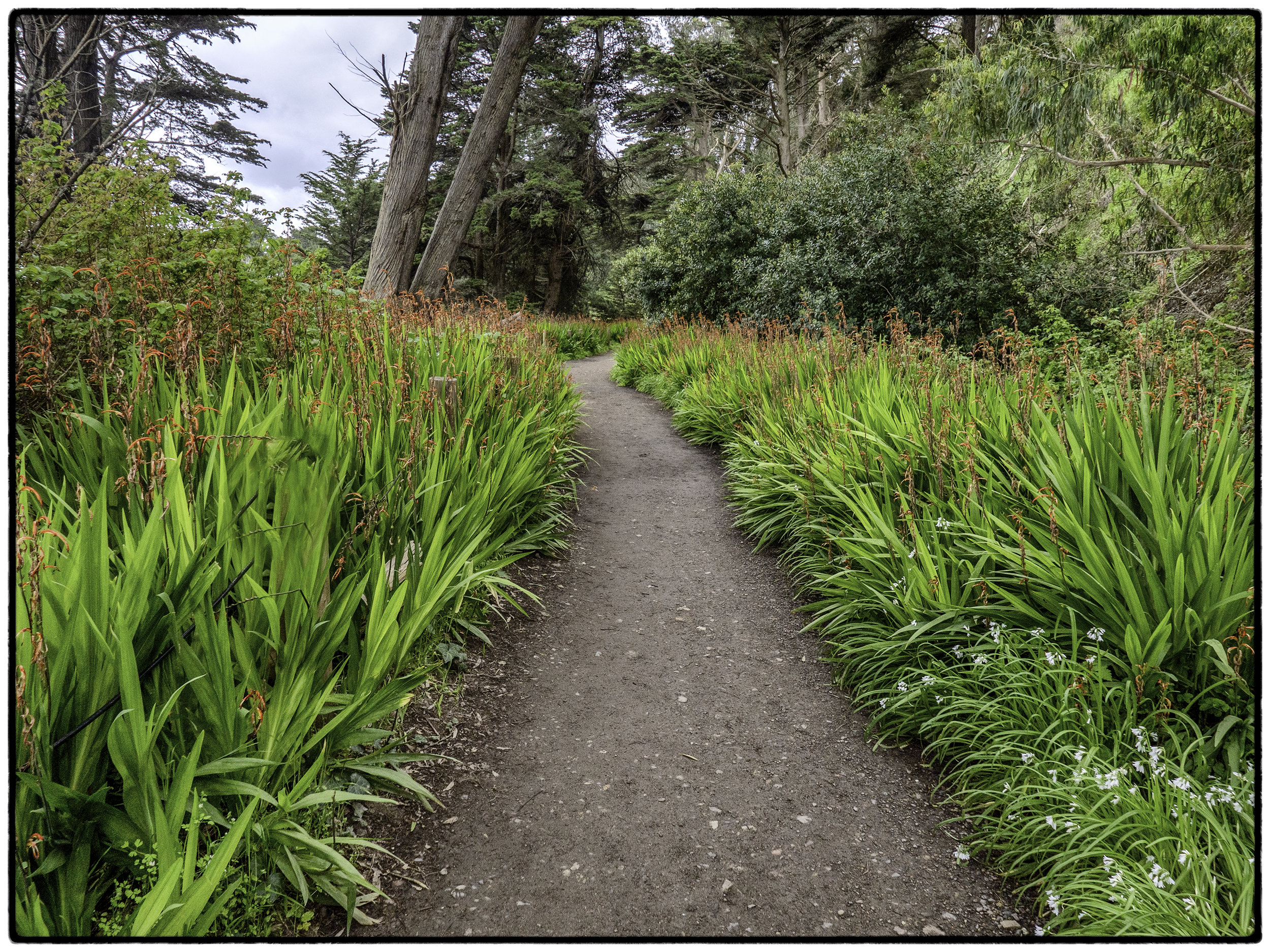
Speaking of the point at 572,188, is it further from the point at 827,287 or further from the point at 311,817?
the point at 311,817

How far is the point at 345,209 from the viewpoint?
1942 cm

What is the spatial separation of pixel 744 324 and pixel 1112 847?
930cm

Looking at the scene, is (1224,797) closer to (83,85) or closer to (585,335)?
(83,85)

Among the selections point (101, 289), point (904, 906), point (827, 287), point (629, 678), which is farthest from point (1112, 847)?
point (827, 287)

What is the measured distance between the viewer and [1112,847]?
5.95 ft

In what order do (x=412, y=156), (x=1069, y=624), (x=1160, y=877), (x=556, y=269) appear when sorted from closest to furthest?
(x=1160, y=877) < (x=1069, y=624) < (x=412, y=156) < (x=556, y=269)

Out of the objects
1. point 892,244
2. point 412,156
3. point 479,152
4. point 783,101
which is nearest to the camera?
point 412,156

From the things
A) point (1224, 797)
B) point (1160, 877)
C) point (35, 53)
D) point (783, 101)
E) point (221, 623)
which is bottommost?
point (1160, 877)

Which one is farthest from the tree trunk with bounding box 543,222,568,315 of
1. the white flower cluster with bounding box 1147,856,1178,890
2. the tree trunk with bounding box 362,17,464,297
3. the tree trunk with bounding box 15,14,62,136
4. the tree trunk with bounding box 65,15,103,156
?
the white flower cluster with bounding box 1147,856,1178,890

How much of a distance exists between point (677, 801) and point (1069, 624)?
163 cm

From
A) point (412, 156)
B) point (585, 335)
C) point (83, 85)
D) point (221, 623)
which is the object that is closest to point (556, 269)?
point (585, 335)

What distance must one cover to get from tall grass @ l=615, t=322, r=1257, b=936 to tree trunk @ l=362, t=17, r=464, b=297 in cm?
599

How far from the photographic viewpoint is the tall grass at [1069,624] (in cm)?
182

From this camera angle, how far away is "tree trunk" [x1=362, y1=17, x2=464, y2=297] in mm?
7438
